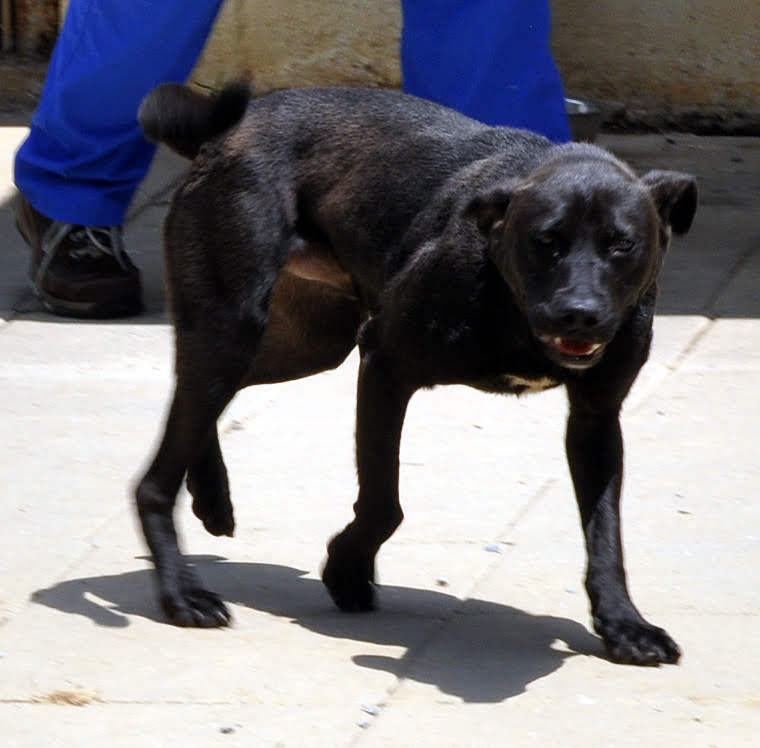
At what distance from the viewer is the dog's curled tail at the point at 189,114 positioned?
4.11 metres

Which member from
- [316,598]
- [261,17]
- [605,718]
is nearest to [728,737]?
[605,718]

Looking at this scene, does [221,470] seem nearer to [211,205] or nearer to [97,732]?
[211,205]

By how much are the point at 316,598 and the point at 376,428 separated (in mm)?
495

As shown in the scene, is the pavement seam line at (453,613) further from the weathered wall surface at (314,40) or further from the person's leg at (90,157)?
the weathered wall surface at (314,40)

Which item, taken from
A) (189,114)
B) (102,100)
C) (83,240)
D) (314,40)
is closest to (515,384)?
(189,114)

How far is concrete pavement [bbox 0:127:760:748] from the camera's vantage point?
11.4ft

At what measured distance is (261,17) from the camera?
7785mm

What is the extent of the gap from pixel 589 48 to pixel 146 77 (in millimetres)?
2978

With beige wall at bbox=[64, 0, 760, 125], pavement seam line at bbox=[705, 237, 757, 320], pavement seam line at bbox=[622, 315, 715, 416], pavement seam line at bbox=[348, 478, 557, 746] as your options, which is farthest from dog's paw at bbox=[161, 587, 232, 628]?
beige wall at bbox=[64, 0, 760, 125]

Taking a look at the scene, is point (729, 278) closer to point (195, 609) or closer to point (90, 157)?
point (90, 157)

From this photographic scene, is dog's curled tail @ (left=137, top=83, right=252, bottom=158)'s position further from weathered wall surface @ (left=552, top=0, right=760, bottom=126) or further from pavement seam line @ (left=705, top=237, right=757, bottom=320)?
weathered wall surface @ (left=552, top=0, right=760, bottom=126)

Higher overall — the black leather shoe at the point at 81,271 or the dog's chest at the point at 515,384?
the dog's chest at the point at 515,384

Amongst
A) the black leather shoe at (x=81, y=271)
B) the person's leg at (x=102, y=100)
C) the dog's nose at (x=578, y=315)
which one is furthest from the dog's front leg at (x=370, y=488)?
the black leather shoe at (x=81, y=271)

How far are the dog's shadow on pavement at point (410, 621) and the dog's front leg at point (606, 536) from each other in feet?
0.30
